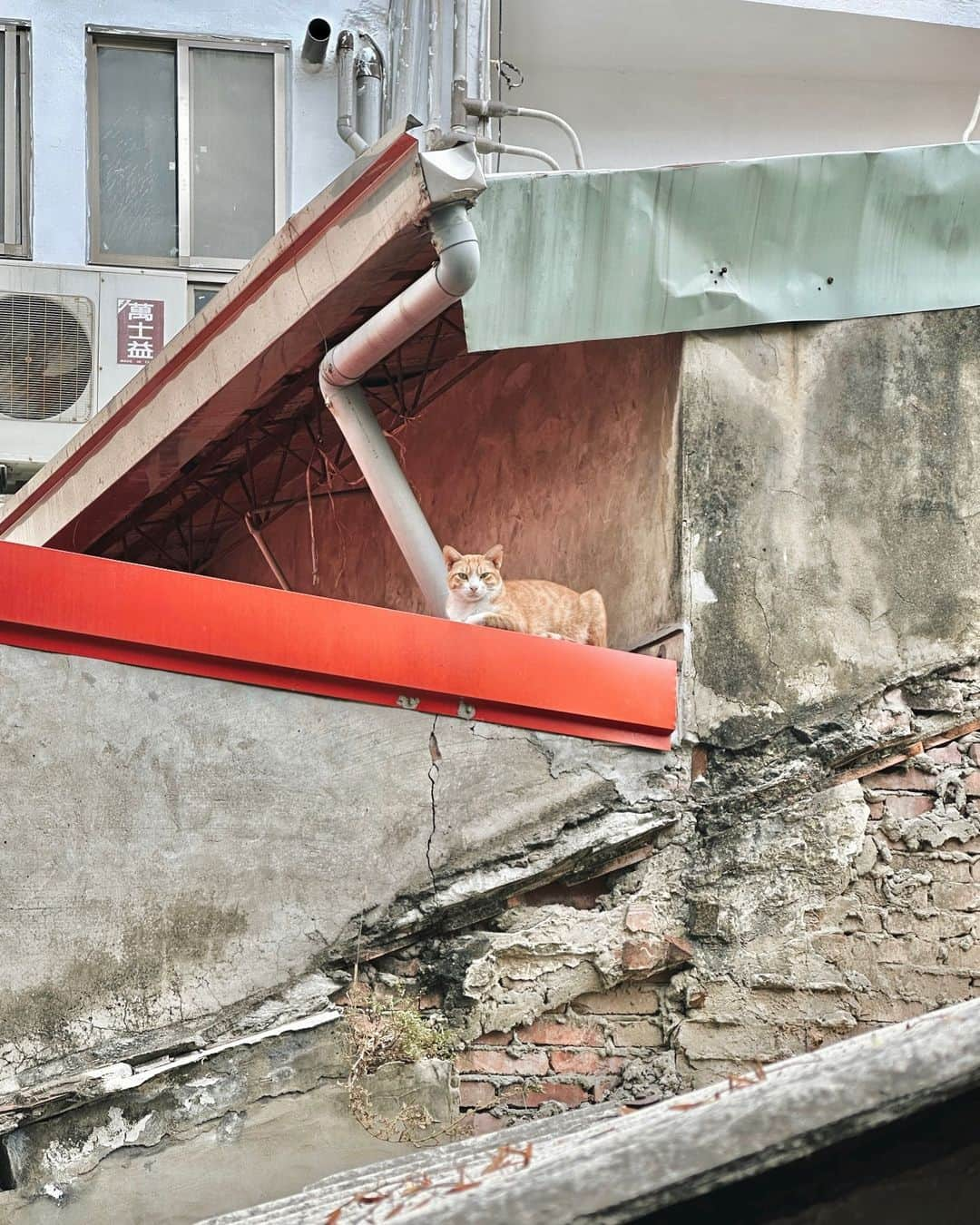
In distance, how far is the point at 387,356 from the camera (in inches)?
224

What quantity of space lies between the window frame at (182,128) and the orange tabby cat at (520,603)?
4616 mm

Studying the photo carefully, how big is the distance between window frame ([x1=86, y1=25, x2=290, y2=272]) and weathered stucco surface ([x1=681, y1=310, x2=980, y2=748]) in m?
4.92

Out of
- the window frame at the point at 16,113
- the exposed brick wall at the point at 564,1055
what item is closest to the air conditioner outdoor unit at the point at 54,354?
the window frame at the point at 16,113

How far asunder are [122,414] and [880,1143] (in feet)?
19.4

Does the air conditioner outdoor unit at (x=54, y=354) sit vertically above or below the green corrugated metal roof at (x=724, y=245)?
above

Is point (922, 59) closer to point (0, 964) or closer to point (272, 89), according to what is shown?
point (272, 89)

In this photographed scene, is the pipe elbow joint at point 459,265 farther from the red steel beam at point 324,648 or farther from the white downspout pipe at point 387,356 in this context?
the red steel beam at point 324,648

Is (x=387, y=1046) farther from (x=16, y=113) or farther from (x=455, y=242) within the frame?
(x=16, y=113)

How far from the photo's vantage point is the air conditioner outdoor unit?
880cm

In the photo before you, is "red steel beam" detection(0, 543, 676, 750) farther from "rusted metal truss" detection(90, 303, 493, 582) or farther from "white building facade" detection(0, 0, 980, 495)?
"white building facade" detection(0, 0, 980, 495)

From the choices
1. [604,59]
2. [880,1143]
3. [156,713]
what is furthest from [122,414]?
[880,1143]

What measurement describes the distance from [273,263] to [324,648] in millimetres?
1734

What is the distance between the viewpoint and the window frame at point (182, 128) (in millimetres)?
9461

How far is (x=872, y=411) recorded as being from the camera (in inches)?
223
